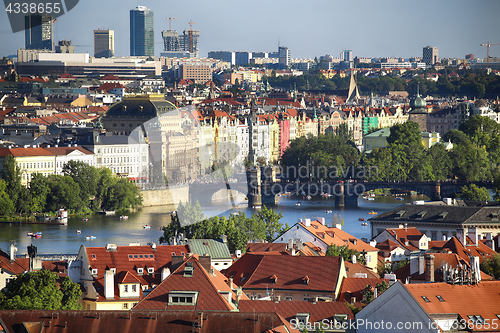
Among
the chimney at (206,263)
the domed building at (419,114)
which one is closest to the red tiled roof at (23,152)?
the chimney at (206,263)

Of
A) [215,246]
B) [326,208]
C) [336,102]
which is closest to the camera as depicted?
[215,246]

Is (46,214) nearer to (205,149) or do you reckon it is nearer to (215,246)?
(205,149)

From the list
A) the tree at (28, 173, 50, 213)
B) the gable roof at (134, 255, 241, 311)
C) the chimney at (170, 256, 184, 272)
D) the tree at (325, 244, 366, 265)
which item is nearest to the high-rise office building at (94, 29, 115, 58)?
the tree at (28, 173, 50, 213)

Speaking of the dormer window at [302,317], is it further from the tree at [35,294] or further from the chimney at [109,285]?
the chimney at [109,285]

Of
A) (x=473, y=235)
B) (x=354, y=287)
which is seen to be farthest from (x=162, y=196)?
(x=354, y=287)

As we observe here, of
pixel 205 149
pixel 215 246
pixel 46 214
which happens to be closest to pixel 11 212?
pixel 46 214

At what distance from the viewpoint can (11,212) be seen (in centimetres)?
4781

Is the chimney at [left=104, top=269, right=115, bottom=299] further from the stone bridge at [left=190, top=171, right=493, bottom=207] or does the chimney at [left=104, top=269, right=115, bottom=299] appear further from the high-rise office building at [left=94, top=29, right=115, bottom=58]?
the high-rise office building at [left=94, top=29, right=115, bottom=58]

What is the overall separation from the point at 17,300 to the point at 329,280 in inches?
217

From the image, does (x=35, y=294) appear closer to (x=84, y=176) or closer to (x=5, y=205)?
(x=5, y=205)
